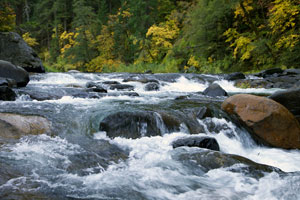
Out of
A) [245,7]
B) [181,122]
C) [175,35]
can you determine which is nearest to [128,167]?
[181,122]

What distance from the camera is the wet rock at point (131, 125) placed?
4840 millimetres

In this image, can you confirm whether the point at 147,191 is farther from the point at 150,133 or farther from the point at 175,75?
the point at 175,75

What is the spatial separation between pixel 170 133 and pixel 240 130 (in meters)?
1.59

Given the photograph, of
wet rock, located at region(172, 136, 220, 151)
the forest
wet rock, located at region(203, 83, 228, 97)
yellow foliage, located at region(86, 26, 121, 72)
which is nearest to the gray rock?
wet rock, located at region(172, 136, 220, 151)

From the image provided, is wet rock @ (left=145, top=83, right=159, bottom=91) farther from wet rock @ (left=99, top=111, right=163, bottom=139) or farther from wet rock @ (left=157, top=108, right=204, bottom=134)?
wet rock @ (left=99, top=111, right=163, bottom=139)

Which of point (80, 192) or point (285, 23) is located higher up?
point (285, 23)

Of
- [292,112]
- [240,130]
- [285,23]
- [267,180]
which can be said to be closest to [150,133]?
[240,130]

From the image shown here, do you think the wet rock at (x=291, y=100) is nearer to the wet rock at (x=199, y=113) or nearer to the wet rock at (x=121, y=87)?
the wet rock at (x=199, y=113)

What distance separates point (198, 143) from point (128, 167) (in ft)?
4.75

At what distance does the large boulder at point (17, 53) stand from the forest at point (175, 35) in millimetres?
810

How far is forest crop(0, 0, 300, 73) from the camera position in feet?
46.0

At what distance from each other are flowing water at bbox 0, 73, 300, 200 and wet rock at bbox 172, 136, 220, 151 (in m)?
0.14

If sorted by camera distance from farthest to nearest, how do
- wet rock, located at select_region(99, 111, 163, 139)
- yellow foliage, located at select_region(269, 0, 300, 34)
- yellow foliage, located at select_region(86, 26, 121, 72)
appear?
1. yellow foliage, located at select_region(86, 26, 121, 72)
2. yellow foliage, located at select_region(269, 0, 300, 34)
3. wet rock, located at select_region(99, 111, 163, 139)

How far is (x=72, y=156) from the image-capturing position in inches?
144
